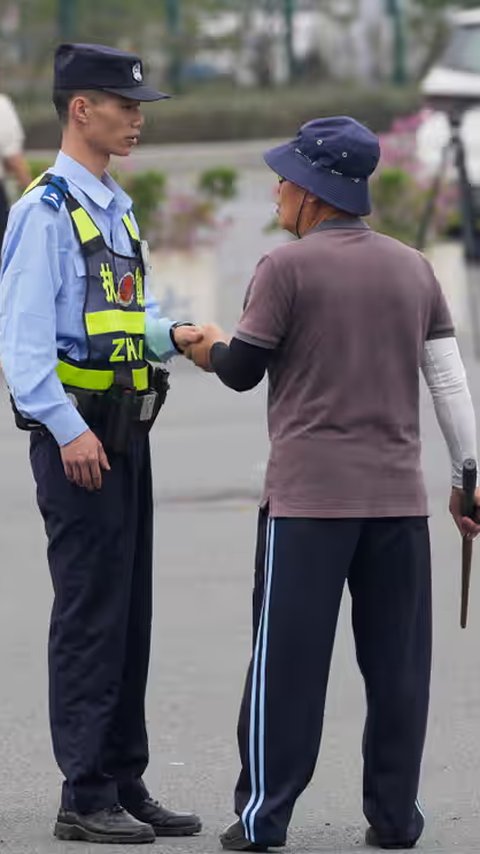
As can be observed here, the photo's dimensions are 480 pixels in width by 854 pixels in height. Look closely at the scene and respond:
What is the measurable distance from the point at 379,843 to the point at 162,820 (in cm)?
55

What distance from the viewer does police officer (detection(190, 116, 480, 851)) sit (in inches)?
192

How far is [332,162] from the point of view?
4.93 m

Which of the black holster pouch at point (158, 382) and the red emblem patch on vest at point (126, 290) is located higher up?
the red emblem patch on vest at point (126, 290)

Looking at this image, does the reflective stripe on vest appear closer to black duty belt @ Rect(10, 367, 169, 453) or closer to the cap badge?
black duty belt @ Rect(10, 367, 169, 453)

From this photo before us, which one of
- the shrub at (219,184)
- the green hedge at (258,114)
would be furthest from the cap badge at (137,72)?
the green hedge at (258,114)

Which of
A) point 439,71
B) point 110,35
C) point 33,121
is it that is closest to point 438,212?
point 439,71

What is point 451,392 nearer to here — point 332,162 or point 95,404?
point 332,162

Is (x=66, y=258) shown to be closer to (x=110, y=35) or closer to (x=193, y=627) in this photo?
(x=193, y=627)

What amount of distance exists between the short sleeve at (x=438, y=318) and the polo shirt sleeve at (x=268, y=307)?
380 mm

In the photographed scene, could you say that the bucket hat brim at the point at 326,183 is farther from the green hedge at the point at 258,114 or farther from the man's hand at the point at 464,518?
the green hedge at the point at 258,114

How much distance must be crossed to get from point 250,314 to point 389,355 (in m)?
0.33

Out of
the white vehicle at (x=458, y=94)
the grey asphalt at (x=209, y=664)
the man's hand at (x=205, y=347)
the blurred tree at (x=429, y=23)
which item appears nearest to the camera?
the man's hand at (x=205, y=347)

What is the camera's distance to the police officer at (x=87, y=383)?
195 inches

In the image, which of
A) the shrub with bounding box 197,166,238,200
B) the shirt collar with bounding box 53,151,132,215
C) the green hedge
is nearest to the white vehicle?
Answer: the shrub with bounding box 197,166,238,200
